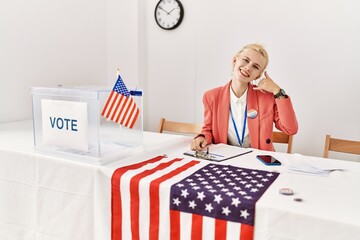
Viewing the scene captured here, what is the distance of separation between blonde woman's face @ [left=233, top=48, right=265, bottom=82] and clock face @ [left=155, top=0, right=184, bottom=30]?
158 centimetres

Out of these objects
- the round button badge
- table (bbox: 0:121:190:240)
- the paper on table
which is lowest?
table (bbox: 0:121:190:240)

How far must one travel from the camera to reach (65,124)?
1.47 m

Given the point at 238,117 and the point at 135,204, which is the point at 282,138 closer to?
the point at 238,117

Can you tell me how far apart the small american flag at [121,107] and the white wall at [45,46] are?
4.70ft

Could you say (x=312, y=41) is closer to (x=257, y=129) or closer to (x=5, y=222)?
(x=257, y=129)

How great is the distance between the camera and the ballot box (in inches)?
55.8

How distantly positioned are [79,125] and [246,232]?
0.77 m

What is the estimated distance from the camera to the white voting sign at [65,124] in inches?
56.0

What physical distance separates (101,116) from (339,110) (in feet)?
6.61

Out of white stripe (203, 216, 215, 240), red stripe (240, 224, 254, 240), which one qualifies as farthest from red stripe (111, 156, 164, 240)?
red stripe (240, 224, 254, 240)

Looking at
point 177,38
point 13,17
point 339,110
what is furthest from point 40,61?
point 339,110

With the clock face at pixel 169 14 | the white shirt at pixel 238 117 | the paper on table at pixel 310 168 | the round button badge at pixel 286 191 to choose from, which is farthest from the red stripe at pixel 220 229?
the clock face at pixel 169 14

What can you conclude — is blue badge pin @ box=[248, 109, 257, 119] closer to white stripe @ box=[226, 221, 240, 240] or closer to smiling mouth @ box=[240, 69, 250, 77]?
smiling mouth @ box=[240, 69, 250, 77]

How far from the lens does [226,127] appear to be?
195 centimetres
